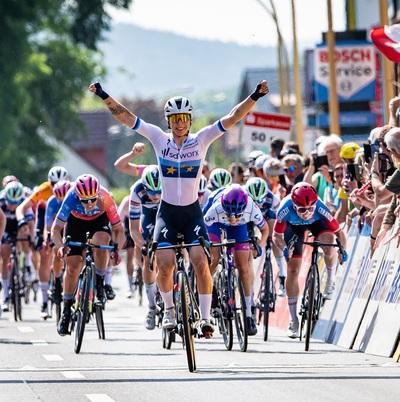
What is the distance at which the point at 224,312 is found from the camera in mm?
15320

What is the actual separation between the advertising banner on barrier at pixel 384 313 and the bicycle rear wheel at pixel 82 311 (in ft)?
9.54

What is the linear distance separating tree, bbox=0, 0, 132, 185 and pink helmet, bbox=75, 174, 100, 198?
114 ft

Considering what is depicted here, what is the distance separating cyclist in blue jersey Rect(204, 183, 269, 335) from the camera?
15.5m

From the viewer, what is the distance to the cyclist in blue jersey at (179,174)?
13.2 m

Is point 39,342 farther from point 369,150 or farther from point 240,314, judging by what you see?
point 369,150

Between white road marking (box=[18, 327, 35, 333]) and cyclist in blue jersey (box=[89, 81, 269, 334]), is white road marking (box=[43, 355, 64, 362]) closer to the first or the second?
cyclist in blue jersey (box=[89, 81, 269, 334])

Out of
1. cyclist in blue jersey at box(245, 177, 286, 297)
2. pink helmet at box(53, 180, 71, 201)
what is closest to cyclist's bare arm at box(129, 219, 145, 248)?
pink helmet at box(53, 180, 71, 201)

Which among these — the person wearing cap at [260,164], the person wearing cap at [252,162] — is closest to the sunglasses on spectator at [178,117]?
the person wearing cap at [260,164]

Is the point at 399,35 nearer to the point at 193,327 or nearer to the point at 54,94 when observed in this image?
the point at 193,327

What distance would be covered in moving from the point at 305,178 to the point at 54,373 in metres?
7.50

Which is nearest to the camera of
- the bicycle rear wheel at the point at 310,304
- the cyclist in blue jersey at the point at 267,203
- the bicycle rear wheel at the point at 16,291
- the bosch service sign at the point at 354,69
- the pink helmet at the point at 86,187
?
the bicycle rear wheel at the point at 310,304

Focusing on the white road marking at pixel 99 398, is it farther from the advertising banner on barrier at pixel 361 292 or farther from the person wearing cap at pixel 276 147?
the person wearing cap at pixel 276 147

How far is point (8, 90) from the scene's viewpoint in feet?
171

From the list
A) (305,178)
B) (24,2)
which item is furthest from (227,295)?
(24,2)
